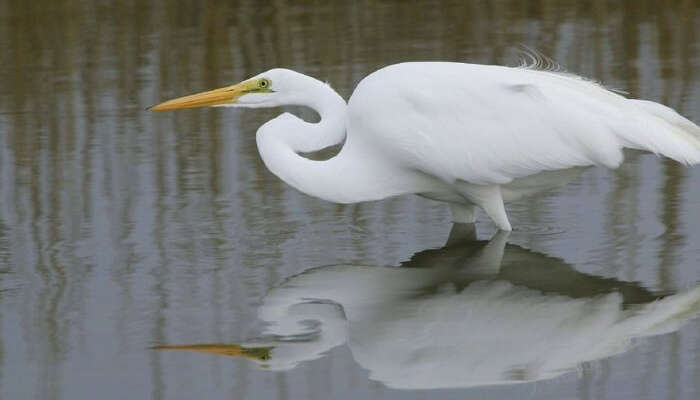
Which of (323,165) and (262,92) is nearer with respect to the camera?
(323,165)

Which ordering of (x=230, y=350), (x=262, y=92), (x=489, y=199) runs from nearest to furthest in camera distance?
1. (x=230, y=350)
2. (x=489, y=199)
3. (x=262, y=92)

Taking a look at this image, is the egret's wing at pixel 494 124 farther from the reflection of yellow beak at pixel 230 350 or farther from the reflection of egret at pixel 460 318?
the reflection of yellow beak at pixel 230 350

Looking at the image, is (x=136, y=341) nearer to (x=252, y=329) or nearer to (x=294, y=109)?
(x=252, y=329)

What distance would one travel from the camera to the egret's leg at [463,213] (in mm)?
7664

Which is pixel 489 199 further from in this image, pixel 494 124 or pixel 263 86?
pixel 263 86

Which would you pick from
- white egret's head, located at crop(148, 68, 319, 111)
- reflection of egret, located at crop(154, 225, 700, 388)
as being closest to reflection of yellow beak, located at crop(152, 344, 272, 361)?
reflection of egret, located at crop(154, 225, 700, 388)

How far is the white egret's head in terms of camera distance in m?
7.56

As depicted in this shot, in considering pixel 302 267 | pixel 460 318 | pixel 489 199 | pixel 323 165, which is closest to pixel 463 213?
pixel 489 199

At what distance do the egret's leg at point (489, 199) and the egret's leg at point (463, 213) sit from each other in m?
0.25

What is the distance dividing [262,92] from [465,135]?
114 cm

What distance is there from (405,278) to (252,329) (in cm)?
96

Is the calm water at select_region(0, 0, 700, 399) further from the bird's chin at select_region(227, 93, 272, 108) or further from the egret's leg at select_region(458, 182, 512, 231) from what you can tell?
the bird's chin at select_region(227, 93, 272, 108)

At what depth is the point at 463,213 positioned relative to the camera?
7695mm

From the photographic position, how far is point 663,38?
12195 millimetres
